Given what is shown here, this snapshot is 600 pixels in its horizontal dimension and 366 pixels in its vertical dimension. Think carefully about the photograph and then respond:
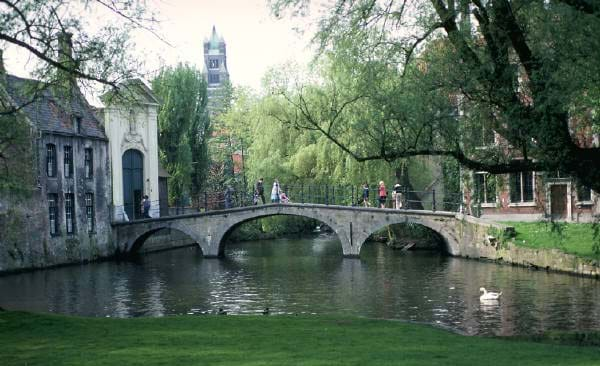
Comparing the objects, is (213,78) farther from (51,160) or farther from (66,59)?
(66,59)

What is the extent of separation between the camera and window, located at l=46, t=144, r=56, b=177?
32969mm

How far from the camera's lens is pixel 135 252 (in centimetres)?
3825

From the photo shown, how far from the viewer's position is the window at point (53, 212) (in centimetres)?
3297

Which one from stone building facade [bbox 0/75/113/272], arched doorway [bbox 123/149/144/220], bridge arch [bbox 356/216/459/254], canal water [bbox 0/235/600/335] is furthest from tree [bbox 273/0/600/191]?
arched doorway [bbox 123/149/144/220]

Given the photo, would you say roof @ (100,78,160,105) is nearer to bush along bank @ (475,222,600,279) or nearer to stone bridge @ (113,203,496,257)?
bush along bank @ (475,222,600,279)

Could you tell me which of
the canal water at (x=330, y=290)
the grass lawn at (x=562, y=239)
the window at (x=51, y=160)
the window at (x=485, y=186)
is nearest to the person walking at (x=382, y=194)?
the canal water at (x=330, y=290)

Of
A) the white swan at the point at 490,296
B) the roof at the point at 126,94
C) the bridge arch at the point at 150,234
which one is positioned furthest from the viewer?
the bridge arch at the point at 150,234

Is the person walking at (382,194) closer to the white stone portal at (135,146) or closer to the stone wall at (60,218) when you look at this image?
the white stone portal at (135,146)

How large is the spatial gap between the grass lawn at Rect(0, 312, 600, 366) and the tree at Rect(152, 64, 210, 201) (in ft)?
105

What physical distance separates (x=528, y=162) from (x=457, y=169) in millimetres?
1840

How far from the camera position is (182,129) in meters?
46.5

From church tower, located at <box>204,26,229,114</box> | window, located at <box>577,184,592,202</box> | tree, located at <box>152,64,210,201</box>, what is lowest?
window, located at <box>577,184,592,202</box>

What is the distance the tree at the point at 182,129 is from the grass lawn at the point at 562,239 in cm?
2052

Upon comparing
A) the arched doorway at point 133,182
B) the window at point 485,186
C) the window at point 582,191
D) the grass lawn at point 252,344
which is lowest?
the grass lawn at point 252,344
